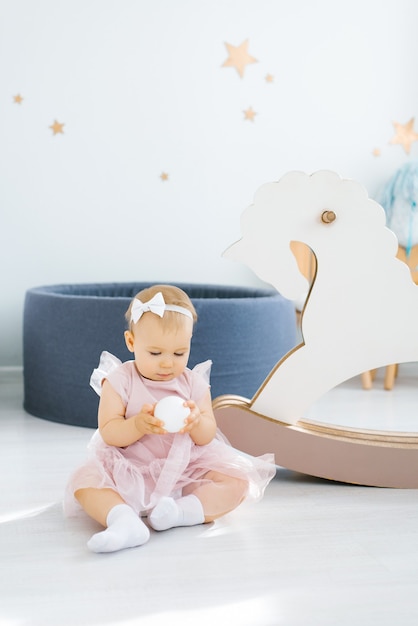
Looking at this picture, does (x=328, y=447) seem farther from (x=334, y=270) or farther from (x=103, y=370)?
(x=103, y=370)

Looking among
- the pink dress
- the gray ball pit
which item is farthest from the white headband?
the gray ball pit

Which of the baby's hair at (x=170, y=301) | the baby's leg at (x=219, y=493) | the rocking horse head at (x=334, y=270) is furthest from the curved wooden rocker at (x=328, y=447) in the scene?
the baby's hair at (x=170, y=301)

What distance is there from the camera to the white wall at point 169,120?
10.3 feet

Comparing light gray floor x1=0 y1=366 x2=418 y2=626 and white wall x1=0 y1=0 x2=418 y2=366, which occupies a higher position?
white wall x1=0 y1=0 x2=418 y2=366

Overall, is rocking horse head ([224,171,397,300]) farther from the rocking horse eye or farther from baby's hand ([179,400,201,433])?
baby's hand ([179,400,201,433])

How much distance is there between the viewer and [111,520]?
1445 mm

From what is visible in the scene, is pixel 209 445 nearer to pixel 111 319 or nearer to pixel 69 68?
pixel 111 319

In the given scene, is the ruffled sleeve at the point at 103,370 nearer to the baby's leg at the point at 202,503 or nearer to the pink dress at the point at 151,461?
the pink dress at the point at 151,461

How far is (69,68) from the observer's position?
314 cm

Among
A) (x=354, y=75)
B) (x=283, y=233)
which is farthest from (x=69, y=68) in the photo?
(x=283, y=233)

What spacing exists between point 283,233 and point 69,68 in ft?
5.74

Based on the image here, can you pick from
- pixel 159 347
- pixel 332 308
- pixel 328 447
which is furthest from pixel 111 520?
pixel 332 308

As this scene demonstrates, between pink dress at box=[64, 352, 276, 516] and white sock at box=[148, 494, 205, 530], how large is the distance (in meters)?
0.04

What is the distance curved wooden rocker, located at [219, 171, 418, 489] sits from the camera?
1756 mm
